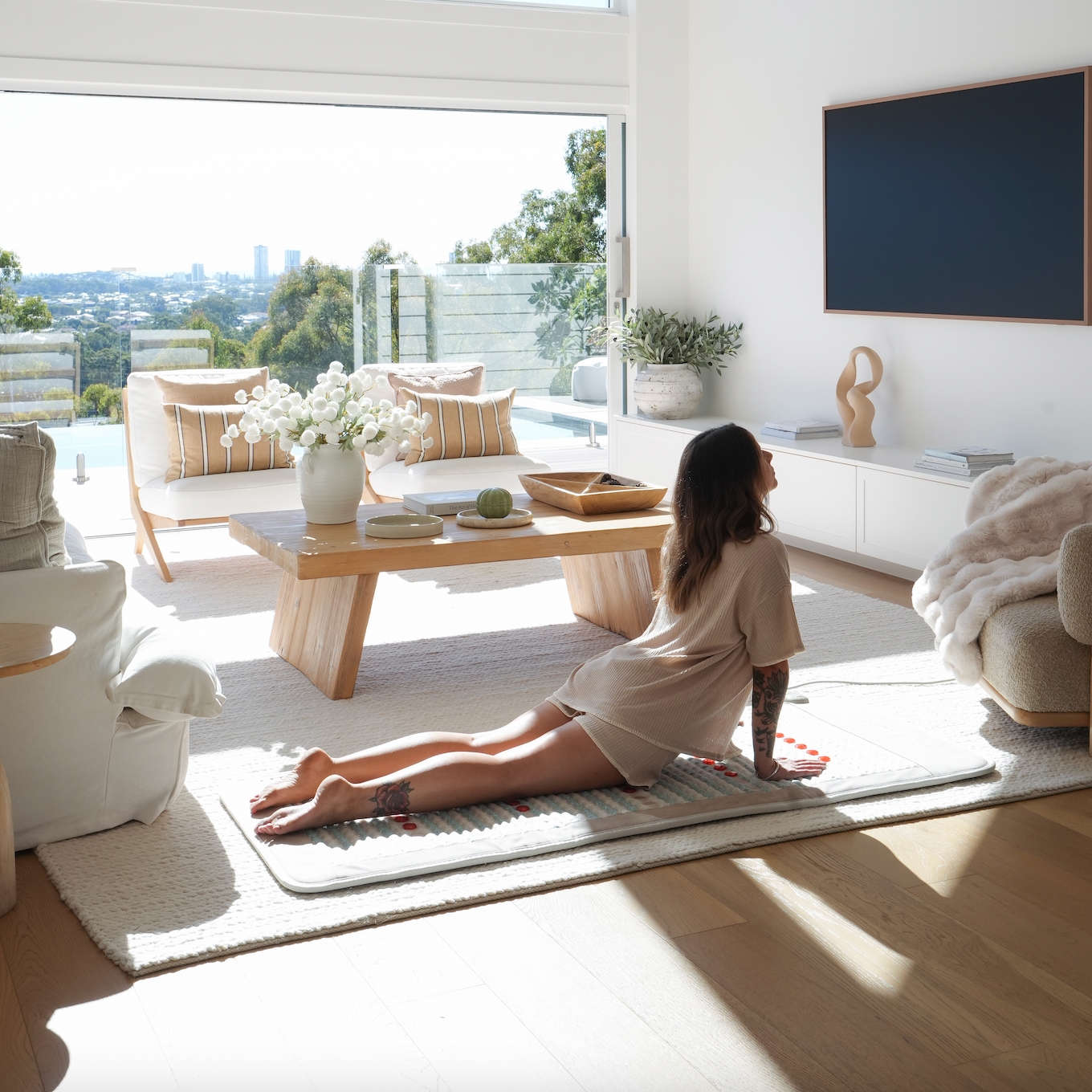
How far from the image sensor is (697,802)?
2785mm

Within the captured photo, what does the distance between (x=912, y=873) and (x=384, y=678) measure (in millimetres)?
1863

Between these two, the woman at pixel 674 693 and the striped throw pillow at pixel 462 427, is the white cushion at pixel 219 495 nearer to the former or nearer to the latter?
the striped throw pillow at pixel 462 427

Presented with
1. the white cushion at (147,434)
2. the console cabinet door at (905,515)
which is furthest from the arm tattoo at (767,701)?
the white cushion at (147,434)

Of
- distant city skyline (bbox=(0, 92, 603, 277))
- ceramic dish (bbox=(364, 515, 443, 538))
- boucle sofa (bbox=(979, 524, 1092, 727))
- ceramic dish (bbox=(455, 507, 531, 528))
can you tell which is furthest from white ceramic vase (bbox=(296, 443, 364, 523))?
distant city skyline (bbox=(0, 92, 603, 277))

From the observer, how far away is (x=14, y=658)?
6.88ft

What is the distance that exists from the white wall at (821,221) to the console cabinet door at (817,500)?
1.51 ft

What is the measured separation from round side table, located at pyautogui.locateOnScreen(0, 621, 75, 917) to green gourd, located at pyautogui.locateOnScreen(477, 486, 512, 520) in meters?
1.81

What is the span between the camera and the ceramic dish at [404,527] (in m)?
3.74

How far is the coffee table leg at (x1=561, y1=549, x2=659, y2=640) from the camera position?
418 cm

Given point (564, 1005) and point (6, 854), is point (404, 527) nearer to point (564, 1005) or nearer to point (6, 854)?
point (6, 854)

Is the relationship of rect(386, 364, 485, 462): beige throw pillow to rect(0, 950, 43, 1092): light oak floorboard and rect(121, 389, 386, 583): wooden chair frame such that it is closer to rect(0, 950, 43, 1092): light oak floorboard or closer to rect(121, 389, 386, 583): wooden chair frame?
rect(121, 389, 386, 583): wooden chair frame

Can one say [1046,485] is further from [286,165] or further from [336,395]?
[286,165]

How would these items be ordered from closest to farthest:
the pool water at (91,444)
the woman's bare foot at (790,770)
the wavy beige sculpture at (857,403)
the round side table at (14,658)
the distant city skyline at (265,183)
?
1. the round side table at (14,658)
2. the woman's bare foot at (790,770)
3. the wavy beige sculpture at (857,403)
4. the distant city skyline at (265,183)
5. the pool water at (91,444)

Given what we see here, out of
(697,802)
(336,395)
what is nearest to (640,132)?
(336,395)
